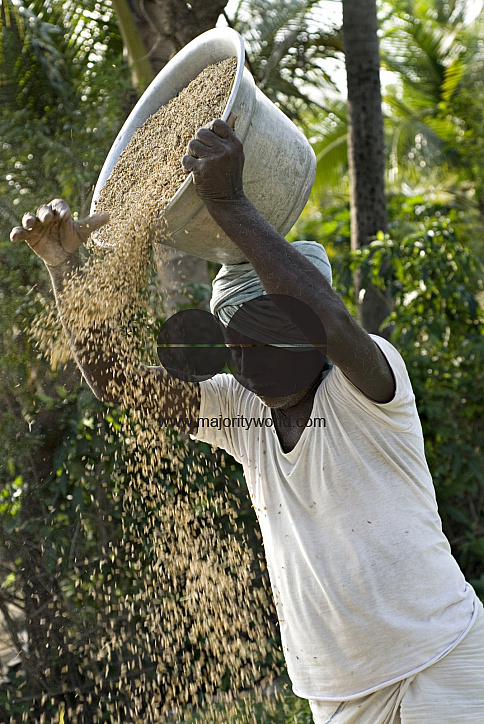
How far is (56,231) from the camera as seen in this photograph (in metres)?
1.85

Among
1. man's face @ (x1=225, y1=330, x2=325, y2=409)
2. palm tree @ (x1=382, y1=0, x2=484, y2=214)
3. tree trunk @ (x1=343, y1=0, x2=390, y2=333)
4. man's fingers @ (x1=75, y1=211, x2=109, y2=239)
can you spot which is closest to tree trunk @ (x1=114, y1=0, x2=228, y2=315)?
tree trunk @ (x1=343, y1=0, x2=390, y2=333)

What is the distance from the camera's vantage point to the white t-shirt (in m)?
1.50

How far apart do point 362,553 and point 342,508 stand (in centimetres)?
10

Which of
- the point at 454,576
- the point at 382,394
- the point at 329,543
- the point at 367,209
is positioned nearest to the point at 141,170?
the point at 382,394

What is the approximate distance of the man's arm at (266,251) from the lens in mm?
1407

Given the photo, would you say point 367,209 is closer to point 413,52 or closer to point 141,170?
point 141,170

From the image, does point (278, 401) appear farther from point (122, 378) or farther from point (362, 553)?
point (122, 378)

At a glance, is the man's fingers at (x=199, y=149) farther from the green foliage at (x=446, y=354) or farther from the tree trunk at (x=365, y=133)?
the tree trunk at (x=365, y=133)

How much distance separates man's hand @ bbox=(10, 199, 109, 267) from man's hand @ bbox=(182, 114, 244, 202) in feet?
1.60

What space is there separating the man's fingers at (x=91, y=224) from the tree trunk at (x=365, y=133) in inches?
99.6

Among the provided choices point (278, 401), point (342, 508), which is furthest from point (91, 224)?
point (342, 508)

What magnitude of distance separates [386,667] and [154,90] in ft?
5.28

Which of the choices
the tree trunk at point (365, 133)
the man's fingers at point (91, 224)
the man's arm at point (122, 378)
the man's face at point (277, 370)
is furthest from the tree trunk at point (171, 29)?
the man's face at point (277, 370)

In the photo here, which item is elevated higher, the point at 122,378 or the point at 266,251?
the point at 266,251
